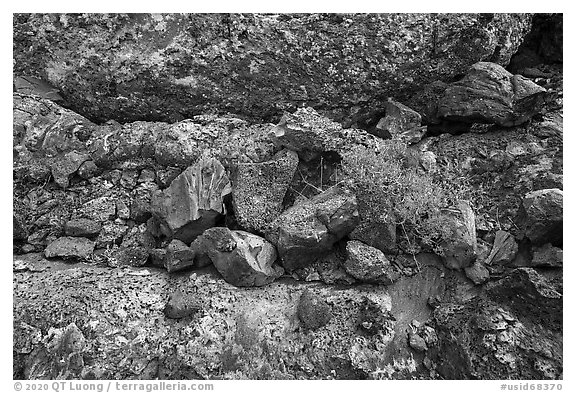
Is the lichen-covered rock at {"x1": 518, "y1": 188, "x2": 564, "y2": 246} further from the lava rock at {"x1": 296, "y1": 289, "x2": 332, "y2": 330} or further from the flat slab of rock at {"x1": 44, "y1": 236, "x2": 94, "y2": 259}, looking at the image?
the flat slab of rock at {"x1": 44, "y1": 236, "x2": 94, "y2": 259}

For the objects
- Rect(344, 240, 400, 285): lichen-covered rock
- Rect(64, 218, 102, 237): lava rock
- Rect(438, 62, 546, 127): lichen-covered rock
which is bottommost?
Rect(64, 218, 102, 237): lava rock

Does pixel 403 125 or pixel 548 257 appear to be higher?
pixel 403 125

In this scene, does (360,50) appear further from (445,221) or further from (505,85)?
(445,221)

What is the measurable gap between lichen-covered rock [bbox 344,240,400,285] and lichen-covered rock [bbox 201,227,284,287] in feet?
2.33

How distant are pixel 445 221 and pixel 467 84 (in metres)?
1.74

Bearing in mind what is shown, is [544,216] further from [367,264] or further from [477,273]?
[367,264]

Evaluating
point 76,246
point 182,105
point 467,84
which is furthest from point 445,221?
point 76,246

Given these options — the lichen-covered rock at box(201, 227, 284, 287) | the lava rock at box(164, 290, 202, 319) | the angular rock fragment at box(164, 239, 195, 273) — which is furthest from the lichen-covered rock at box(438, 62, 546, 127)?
the lava rock at box(164, 290, 202, 319)

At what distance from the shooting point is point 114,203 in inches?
179

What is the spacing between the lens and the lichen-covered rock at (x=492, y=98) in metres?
4.81

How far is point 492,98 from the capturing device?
4867 mm

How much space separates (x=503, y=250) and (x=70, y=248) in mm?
4173

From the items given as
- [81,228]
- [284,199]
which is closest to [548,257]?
[284,199]

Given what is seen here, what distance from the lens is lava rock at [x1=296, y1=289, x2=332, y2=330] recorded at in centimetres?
387
